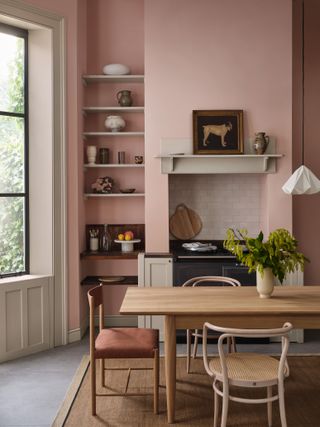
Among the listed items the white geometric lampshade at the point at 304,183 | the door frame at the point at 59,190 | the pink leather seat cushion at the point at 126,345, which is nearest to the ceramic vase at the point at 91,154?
the door frame at the point at 59,190

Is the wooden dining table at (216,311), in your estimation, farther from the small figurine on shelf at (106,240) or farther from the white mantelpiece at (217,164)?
the small figurine on shelf at (106,240)

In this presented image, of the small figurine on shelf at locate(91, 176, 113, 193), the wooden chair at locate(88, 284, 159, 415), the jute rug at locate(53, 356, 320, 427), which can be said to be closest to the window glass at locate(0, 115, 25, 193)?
the small figurine on shelf at locate(91, 176, 113, 193)

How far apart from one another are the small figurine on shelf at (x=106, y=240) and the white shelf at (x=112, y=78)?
1.67 m

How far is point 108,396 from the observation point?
3922 mm

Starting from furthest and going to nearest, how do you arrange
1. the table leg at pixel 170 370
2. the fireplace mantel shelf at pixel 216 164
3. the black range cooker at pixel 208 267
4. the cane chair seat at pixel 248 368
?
the fireplace mantel shelf at pixel 216 164
the black range cooker at pixel 208 267
the table leg at pixel 170 370
the cane chair seat at pixel 248 368

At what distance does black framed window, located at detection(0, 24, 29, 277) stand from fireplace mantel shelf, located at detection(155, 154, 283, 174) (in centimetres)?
146

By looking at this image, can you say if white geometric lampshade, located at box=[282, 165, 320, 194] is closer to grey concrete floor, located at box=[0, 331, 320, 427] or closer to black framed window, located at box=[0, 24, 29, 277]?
grey concrete floor, located at box=[0, 331, 320, 427]

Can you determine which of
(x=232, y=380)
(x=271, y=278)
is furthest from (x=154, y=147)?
(x=232, y=380)

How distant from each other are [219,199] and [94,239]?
1.54 metres

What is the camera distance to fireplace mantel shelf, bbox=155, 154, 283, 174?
223 inches

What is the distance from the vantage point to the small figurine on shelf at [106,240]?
6.11 m

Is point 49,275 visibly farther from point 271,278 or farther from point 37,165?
point 271,278

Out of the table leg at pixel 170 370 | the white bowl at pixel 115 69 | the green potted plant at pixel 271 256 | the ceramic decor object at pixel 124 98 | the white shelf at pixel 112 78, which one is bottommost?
the table leg at pixel 170 370

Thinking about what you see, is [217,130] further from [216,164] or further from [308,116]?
[308,116]
